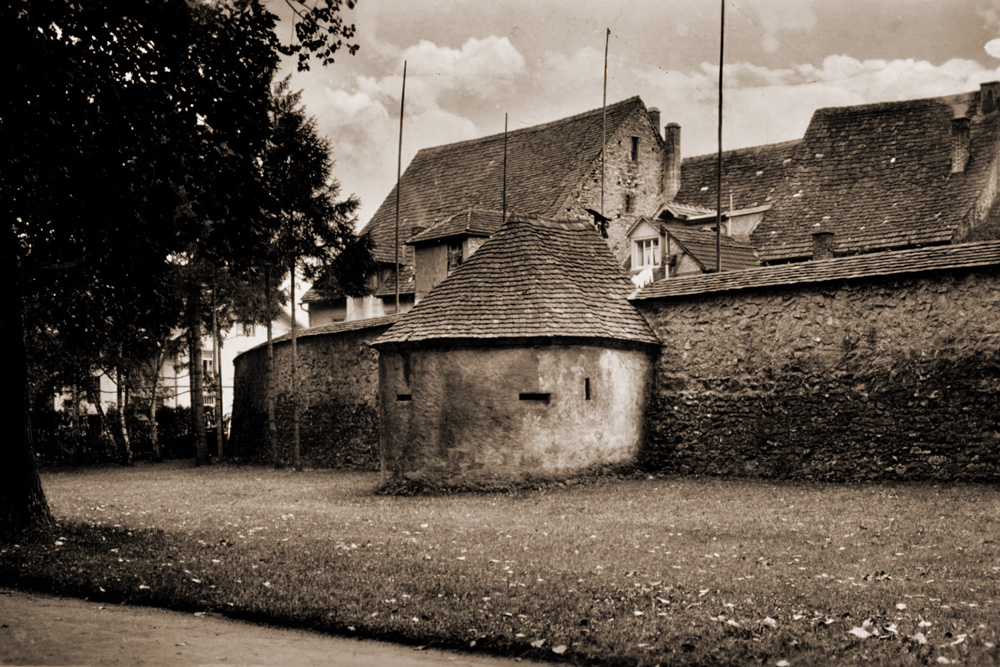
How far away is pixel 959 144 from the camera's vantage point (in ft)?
112

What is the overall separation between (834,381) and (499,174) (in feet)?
86.0

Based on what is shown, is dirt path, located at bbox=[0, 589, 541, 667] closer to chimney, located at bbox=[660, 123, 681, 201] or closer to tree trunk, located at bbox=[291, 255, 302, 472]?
tree trunk, located at bbox=[291, 255, 302, 472]

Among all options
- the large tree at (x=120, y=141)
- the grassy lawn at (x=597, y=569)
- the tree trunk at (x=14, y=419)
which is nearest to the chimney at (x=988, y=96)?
the grassy lawn at (x=597, y=569)

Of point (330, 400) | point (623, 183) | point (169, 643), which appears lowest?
point (169, 643)

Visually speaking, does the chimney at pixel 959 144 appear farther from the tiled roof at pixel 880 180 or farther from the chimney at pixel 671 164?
the chimney at pixel 671 164

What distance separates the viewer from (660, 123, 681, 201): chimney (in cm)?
4228

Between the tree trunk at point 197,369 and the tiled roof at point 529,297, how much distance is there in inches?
553

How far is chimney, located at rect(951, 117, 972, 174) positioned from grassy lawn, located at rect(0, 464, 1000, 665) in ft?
67.2

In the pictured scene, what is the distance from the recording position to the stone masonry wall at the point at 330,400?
26.6 metres

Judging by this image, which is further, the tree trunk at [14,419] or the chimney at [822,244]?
the chimney at [822,244]

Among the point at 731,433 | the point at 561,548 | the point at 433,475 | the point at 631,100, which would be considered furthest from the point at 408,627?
the point at 631,100

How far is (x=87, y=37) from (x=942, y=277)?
13635 mm

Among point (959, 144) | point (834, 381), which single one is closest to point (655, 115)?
point (959, 144)

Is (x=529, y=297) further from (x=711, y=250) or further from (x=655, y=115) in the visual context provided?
(x=655, y=115)
